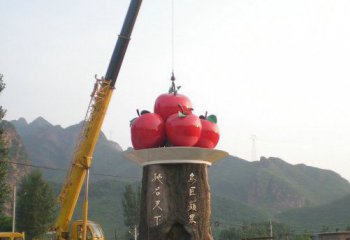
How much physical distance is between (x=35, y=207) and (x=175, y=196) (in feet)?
90.0

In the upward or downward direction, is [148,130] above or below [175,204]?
above

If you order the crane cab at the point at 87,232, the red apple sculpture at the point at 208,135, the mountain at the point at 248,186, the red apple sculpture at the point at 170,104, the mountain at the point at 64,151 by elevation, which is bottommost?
the crane cab at the point at 87,232

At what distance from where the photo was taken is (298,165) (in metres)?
125

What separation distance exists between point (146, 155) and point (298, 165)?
121566 millimetres

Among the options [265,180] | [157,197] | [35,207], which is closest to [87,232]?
[157,197]

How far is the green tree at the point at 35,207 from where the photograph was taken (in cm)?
3266

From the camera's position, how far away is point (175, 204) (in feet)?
26.8

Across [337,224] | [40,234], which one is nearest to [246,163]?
[337,224]

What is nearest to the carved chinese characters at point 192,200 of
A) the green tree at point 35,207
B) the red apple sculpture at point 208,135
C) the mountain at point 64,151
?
the red apple sculpture at point 208,135

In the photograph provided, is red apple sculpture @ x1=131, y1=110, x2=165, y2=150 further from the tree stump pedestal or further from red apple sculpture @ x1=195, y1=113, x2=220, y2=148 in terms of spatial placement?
red apple sculpture @ x1=195, y1=113, x2=220, y2=148

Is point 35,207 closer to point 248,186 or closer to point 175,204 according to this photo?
point 175,204

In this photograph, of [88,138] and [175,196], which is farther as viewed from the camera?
[88,138]

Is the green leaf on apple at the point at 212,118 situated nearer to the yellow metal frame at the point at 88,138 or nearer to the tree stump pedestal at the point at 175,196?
the tree stump pedestal at the point at 175,196

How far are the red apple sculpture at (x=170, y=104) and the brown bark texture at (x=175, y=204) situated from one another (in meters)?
0.98
